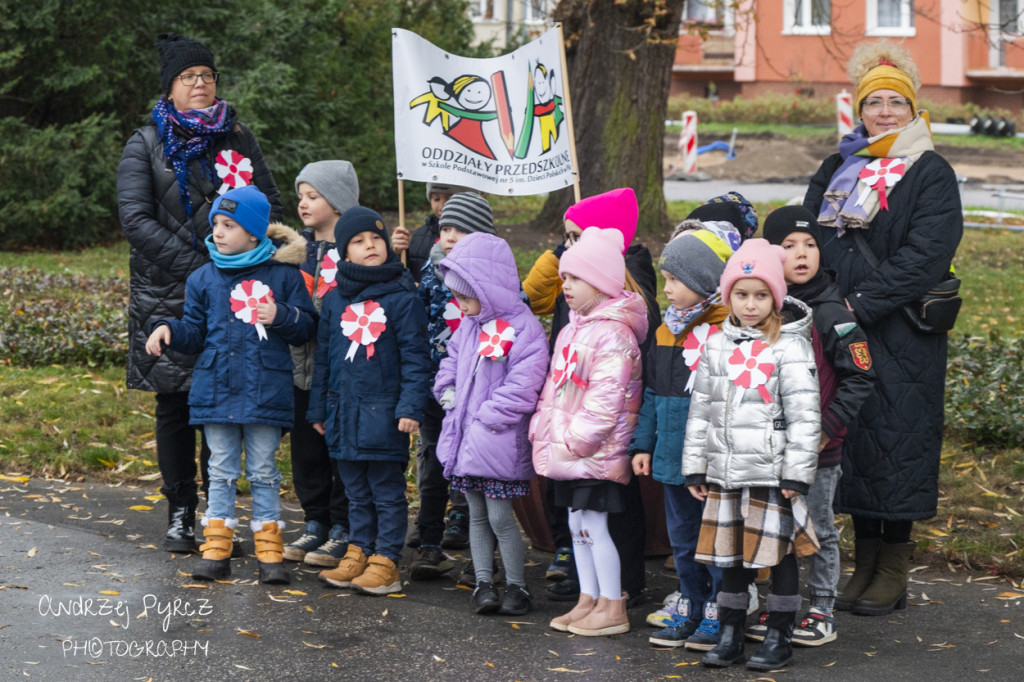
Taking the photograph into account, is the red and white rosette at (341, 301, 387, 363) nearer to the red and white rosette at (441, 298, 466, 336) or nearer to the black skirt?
the red and white rosette at (441, 298, 466, 336)

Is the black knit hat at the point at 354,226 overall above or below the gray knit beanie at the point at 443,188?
below

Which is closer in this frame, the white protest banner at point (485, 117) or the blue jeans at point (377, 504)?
the blue jeans at point (377, 504)

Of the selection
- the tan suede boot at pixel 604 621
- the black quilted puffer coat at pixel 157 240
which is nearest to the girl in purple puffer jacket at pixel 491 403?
the tan suede boot at pixel 604 621

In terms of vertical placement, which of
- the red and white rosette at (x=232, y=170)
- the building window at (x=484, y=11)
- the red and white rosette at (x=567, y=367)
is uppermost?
the building window at (x=484, y=11)

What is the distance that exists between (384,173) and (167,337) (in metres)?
13.8

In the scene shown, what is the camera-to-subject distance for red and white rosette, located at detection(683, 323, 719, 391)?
517 cm

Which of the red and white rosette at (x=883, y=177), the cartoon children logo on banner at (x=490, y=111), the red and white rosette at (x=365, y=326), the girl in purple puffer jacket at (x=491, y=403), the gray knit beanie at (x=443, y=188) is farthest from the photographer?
the cartoon children logo on banner at (x=490, y=111)

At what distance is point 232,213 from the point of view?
5879 millimetres

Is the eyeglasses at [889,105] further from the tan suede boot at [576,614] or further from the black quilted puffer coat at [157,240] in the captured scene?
the black quilted puffer coat at [157,240]

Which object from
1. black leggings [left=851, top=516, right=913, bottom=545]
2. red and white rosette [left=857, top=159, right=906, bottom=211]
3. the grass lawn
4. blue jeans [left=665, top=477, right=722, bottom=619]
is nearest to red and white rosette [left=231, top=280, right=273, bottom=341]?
blue jeans [left=665, top=477, right=722, bottom=619]

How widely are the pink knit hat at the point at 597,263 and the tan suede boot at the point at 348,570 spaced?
161 centimetres

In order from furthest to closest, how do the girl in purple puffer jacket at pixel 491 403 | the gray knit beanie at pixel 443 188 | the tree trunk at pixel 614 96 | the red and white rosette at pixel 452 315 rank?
the tree trunk at pixel 614 96 < the gray knit beanie at pixel 443 188 < the red and white rosette at pixel 452 315 < the girl in purple puffer jacket at pixel 491 403

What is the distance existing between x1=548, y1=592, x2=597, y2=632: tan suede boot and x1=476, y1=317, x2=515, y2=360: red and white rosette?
1071 mm

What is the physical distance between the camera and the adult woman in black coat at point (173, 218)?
621cm
